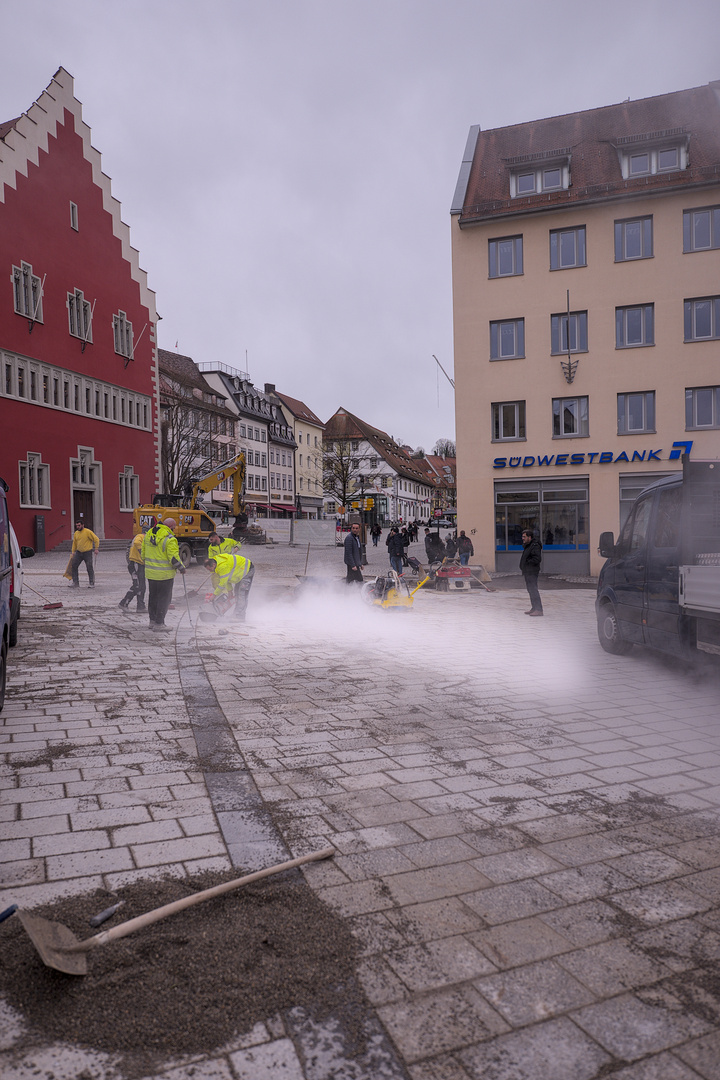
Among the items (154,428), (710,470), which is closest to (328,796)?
(710,470)

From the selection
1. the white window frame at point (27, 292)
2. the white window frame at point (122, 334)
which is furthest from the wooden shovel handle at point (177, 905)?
the white window frame at point (122, 334)

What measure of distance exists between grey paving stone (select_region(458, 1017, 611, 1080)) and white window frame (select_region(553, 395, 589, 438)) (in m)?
→ 25.0

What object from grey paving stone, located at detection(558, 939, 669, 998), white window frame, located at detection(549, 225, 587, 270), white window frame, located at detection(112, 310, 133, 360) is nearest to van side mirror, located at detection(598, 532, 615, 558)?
grey paving stone, located at detection(558, 939, 669, 998)

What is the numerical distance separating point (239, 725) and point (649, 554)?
4881 mm

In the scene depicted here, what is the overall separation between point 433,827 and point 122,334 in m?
39.1

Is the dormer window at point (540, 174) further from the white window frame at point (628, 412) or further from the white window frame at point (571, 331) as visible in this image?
the white window frame at point (628, 412)

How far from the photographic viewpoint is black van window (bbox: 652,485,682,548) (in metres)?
7.74

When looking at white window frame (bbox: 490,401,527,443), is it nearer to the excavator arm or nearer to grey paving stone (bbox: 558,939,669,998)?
the excavator arm

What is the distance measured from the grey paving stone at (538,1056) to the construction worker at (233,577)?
34.7ft

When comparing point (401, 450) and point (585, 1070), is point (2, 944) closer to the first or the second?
point (585, 1070)

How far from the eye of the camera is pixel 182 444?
1897 inches

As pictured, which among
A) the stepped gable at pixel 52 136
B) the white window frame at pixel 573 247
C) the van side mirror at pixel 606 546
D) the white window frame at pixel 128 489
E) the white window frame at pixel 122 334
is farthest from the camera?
the white window frame at pixel 128 489

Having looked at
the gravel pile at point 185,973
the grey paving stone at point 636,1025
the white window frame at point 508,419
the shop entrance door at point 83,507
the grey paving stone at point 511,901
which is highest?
the white window frame at point 508,419

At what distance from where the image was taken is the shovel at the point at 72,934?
8.38ft
